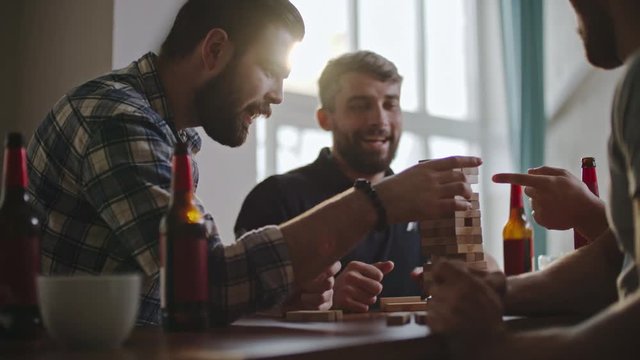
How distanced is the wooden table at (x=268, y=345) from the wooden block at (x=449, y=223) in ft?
1.28

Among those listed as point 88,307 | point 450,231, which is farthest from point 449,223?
point 88,307

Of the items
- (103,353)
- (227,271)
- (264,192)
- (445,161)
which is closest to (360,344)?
(103,353)

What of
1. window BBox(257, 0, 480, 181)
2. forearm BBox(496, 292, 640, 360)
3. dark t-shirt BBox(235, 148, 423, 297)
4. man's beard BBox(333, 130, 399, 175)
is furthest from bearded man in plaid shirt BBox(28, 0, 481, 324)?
window BBox(257, 0, 480, 181)

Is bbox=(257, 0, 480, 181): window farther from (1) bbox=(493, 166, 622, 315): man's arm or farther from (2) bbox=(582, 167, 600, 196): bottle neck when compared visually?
(1) bbox=(493, 166, 622, 315): man's arm

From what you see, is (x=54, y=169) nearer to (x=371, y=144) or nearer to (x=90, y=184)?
(x=90, y=184)

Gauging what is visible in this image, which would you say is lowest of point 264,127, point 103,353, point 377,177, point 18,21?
point 103,353

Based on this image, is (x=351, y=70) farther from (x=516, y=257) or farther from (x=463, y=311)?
(x=463, y=311)

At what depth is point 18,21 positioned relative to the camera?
3.29m

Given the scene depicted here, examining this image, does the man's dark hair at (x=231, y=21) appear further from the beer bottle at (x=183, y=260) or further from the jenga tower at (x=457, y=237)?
the beer bottle at (x=183, y=260)

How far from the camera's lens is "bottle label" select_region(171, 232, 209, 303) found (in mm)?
1228

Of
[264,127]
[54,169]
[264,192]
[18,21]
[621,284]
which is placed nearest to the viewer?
[621,284]

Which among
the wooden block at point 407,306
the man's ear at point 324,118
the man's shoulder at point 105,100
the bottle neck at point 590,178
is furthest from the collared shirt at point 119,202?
the man's ear at point 324,118

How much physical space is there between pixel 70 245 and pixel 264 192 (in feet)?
4.64

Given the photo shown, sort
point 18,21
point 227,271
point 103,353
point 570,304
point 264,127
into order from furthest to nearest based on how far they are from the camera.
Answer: point 264,127, point 18,21, point 570,304, point 227,271, point 103,353
